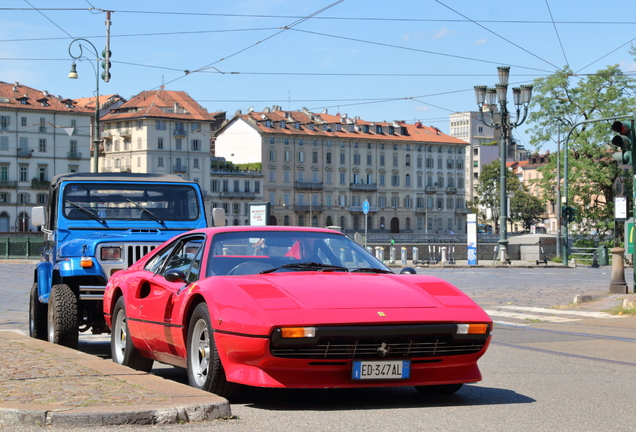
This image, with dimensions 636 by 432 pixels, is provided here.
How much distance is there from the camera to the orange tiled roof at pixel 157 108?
12581 cm

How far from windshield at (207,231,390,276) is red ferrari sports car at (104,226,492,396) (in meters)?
0.01

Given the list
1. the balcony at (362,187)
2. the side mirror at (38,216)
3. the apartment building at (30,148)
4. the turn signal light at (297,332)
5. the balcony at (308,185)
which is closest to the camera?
the turn signal light at (297,332)

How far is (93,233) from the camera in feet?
38.2

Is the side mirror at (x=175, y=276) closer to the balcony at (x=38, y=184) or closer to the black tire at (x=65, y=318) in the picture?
the black tire at (x=65, y=318)

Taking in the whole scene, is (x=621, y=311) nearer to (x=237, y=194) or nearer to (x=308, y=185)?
(x=237, y=194)

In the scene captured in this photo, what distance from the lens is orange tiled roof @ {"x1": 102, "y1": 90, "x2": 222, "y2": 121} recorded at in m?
126

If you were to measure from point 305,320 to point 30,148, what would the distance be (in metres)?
116

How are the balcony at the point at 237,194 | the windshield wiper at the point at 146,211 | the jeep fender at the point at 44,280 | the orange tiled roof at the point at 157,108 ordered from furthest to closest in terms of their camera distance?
the balcony at the point at 237,194, the orange tiled roof at the point at 157,108, the windshield wiper at the point at 146,211, the jeep fender at the point at 44,280

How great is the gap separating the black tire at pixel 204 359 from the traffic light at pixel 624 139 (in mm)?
13258

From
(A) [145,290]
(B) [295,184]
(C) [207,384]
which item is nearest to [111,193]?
(A) [145,290]

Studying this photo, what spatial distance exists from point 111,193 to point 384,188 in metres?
139

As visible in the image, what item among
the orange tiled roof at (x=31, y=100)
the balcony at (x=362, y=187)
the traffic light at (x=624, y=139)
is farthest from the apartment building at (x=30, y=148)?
the traffic light at (x=624, y=139)

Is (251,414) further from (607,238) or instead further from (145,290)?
(607,238)

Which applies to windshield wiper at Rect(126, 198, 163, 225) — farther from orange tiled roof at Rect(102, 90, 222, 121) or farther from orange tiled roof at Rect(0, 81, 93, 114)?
orange tiled roof at Rect(102, 90, 222, 121)
